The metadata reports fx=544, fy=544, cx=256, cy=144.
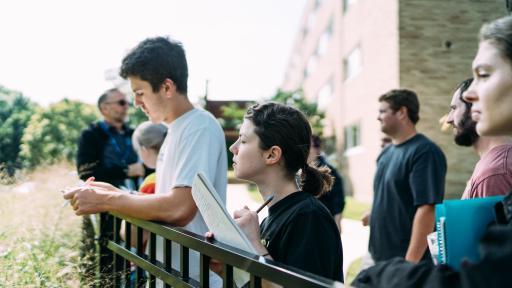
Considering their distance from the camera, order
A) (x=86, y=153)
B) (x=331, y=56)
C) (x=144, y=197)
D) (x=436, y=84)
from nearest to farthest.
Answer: (x=144, y=197) → (x=86, y=153) → (x=436, y=84) → (x=331, y=56)

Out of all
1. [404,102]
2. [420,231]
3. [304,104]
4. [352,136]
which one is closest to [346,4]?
[352,136]

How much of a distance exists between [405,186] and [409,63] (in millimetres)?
13160

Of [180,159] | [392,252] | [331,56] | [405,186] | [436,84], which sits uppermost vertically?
[331,56]

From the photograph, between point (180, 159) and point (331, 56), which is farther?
point (331, 56)

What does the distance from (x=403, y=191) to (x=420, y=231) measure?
35 centimetres

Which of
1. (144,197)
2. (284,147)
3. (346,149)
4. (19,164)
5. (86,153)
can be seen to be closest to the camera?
(284,147)

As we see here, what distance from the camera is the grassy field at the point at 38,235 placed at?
3.14m

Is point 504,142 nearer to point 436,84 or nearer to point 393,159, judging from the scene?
point 393,159

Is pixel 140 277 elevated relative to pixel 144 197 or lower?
lower

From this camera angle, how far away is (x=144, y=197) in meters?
2.24

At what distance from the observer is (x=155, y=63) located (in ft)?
8.31

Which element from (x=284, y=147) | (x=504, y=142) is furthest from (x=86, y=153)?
(x=504, y=142)

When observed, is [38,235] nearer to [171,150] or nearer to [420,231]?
[171,150]

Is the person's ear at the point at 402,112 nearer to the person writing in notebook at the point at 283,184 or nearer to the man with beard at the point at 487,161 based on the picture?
the man with beard at the point at 487,161
